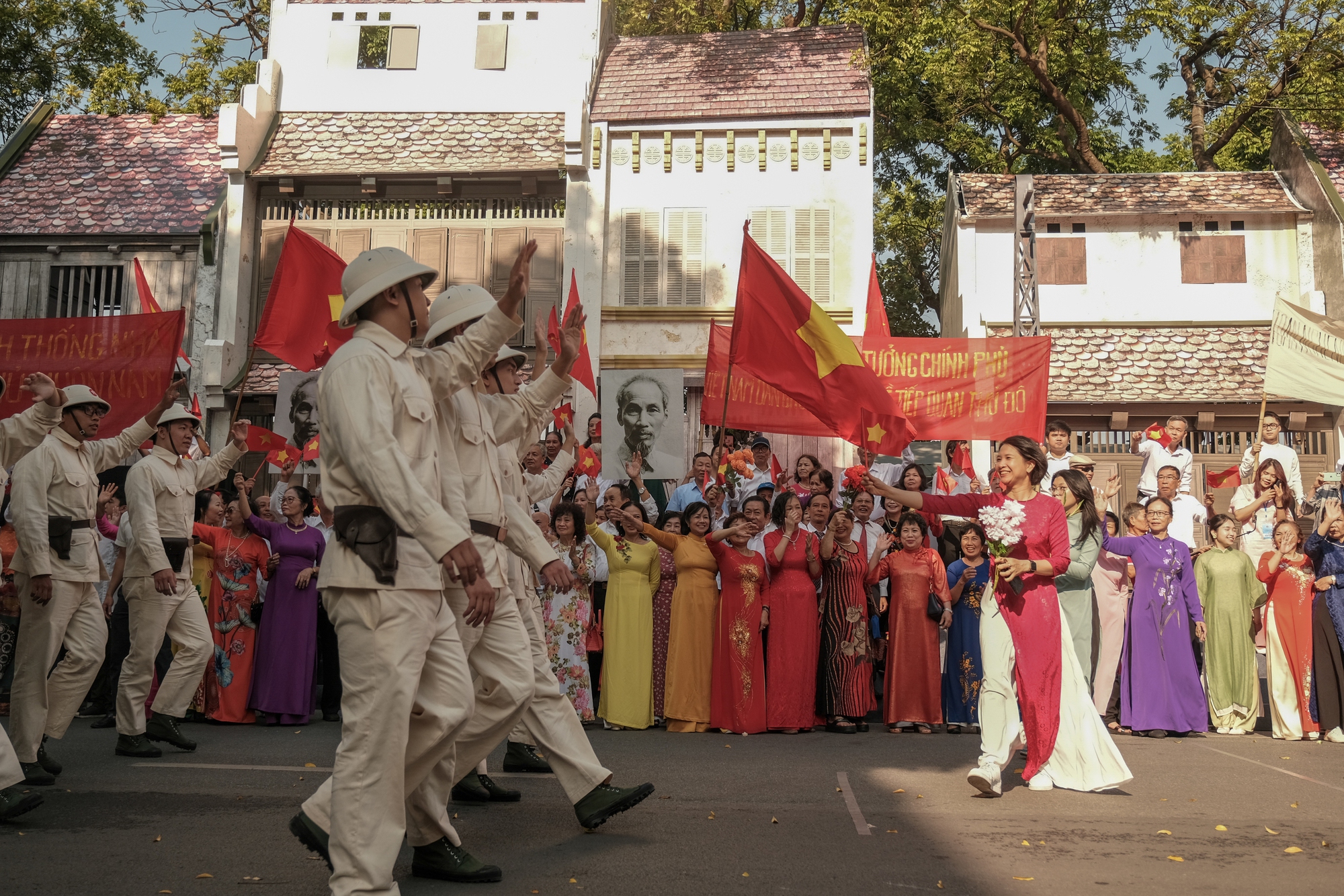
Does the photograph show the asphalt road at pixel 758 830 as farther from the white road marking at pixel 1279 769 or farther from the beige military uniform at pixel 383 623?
the beige military uniform at pixel 383 623

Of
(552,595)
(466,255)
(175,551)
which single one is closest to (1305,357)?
(552,595)

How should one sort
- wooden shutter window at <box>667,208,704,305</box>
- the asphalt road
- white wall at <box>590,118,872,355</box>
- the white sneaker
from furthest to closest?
wooden shutter window at <box>667,208,704,305</box>
white wall at <box>590,118,872,355</box>
the white sneaker
the asphalt road

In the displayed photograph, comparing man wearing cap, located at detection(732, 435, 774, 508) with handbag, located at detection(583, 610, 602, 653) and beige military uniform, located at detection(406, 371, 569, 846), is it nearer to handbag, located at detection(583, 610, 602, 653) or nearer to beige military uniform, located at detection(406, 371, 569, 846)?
handbag, located at detection(583, 610, 602, 653)

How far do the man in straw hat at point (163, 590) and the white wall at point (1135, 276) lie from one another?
16140 mm

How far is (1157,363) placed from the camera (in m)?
21.1

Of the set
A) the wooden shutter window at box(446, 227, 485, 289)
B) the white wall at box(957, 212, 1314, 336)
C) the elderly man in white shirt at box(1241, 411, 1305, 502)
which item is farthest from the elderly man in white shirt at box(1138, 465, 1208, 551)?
the wooden shutter window at box(446, 227, 485, 289)

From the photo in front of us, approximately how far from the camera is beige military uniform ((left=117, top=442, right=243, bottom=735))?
822cm

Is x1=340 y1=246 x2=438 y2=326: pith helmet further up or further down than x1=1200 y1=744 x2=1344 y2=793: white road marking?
further up

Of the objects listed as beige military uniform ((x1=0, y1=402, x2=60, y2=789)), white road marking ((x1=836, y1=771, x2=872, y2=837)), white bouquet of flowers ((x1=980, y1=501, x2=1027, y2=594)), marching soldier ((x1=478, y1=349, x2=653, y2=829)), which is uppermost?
beige military uniform ((x1=0, y1=402, x2=60, y2=789))

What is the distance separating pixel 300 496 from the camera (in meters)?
10.9

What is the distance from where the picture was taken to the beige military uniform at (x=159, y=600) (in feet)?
27.0

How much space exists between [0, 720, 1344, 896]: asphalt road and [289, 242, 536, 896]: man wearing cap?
558 mm

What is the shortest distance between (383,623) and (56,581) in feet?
12.8

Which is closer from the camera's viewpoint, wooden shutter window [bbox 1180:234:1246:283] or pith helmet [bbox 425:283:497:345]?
pith helmet [bbox 425:283:497:345]
